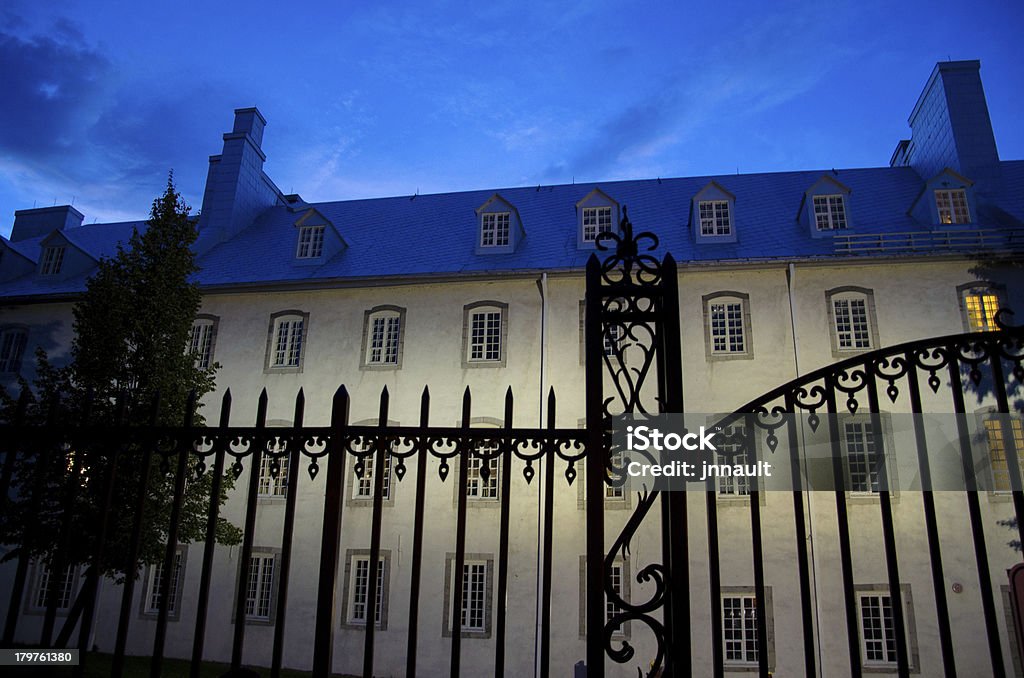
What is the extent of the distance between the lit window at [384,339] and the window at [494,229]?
12.6 ft

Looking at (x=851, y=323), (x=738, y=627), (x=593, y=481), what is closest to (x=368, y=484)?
(x=738, y=627)

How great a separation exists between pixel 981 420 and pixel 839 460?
51.4 feet

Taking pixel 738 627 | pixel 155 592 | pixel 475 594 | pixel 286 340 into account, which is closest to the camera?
pixel 738 627

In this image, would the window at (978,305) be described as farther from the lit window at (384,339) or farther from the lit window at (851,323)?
the lit window at (384,339)

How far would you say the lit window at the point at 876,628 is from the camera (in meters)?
15.2

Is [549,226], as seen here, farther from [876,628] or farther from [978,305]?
[876,628]

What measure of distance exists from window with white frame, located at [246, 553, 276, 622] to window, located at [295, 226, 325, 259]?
372 inches

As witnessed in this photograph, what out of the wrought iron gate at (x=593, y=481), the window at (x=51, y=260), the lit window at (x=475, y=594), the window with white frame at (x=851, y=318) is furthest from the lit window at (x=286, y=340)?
the wrought iron gate at (x=593, y=481)

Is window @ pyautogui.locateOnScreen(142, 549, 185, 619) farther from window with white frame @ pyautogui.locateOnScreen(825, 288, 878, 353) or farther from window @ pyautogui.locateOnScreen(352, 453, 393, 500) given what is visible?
window with white frame @ pyautogui.locateOnScreen(825, 288, 878, 353)

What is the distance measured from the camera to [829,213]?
1942 centimetres

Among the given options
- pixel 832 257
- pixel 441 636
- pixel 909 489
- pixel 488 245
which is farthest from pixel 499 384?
pixel 909 489

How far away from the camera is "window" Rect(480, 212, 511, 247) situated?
67.8ft

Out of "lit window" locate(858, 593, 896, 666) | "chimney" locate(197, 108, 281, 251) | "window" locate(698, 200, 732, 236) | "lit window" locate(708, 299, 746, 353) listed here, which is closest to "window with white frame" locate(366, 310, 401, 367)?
"chimney" locate(197, 108, 281, 251)

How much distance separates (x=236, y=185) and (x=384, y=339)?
9882mm
